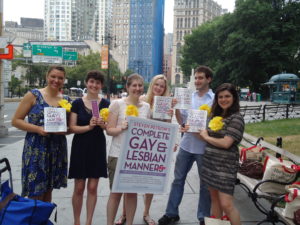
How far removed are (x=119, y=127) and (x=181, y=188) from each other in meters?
1.26

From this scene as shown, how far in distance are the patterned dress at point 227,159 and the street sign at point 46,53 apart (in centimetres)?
3266

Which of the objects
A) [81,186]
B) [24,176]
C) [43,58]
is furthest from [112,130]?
[43,58]

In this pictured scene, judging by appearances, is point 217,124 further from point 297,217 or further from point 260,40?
point 260,40

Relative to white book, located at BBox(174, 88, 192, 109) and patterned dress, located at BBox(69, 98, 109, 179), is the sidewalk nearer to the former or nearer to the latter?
patterned dress, located at BBox(69, 98, 109, 179)

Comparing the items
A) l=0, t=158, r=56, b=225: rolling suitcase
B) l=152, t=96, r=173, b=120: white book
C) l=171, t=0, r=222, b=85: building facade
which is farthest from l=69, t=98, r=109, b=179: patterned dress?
l=171, t=0, r=222, b=85: building facade

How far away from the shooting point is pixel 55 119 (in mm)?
3209

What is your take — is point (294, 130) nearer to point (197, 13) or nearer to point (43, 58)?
point (43, 58)

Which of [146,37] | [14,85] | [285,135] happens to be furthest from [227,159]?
[146,37]

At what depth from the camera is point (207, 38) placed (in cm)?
5397

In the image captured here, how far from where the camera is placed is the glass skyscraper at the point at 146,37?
8681cm

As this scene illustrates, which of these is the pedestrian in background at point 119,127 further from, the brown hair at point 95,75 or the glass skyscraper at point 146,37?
the glass skyscraper at point 146,37

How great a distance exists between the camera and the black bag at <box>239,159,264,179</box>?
4.71m

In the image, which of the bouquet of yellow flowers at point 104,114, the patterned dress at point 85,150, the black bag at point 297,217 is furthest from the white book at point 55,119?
the black bag at point 297,217

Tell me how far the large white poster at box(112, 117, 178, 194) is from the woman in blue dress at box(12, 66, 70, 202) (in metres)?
0.76
